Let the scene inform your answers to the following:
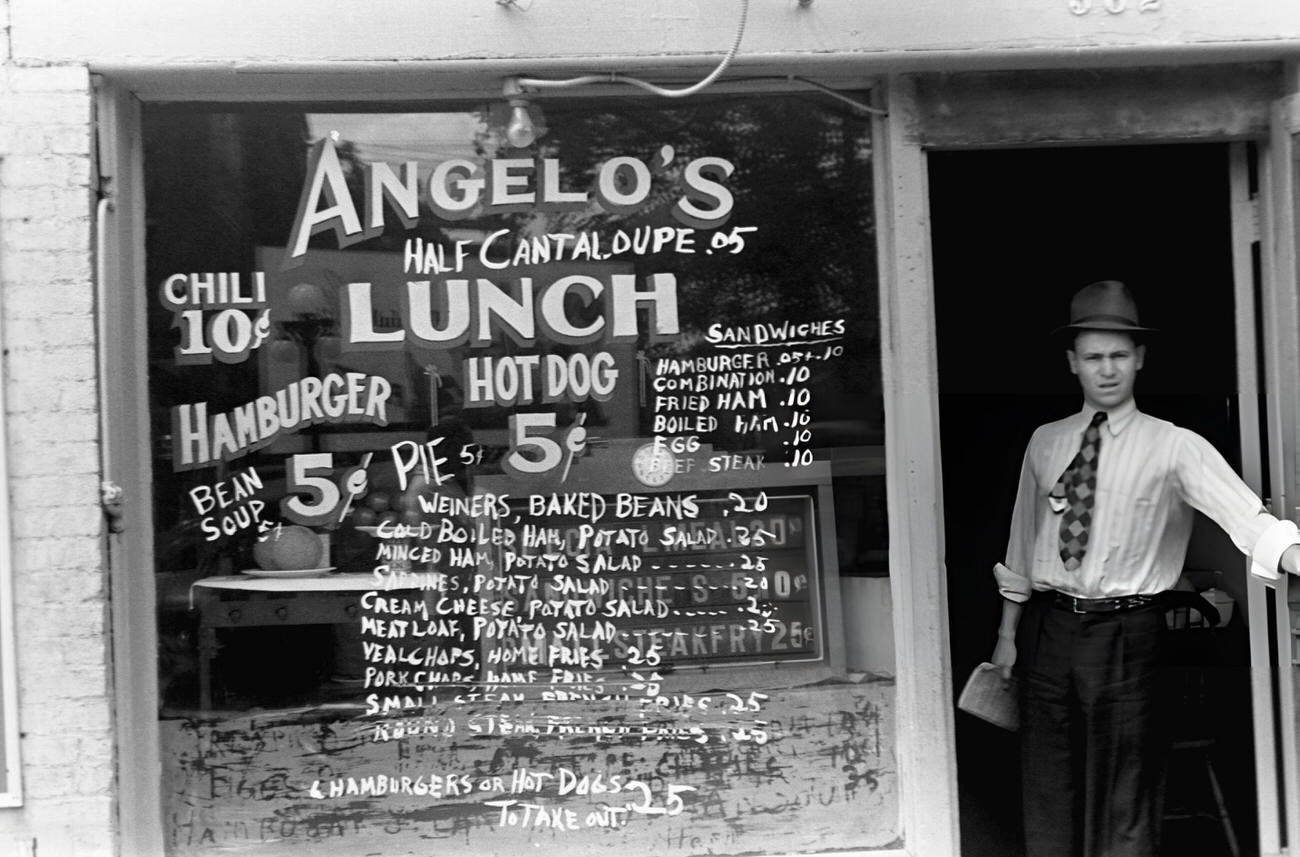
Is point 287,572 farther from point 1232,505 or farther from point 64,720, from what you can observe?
point 1232,505

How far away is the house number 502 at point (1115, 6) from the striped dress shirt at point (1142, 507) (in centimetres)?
131


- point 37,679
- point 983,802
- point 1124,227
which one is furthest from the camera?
point 1124,227

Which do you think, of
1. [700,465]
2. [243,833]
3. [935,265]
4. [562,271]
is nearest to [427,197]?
[562,271]

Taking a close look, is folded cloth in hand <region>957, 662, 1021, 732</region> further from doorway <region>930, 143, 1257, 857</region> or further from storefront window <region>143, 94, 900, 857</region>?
doorway <region>930, 143, 1257, 857</region>

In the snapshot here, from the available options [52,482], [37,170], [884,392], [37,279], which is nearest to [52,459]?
[52,482]

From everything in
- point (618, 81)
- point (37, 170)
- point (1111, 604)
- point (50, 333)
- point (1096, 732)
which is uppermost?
point (618, 81)

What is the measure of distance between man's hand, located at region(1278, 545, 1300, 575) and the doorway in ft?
3.13

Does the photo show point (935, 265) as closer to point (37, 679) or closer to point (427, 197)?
point (427, 197)

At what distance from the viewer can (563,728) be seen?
15.6ft

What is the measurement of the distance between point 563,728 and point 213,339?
5.89ft

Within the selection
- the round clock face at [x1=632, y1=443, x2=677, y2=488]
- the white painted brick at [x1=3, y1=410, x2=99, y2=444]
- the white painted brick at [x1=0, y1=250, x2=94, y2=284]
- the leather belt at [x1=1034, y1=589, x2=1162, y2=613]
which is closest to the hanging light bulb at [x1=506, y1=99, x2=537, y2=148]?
the round clock face at [x1=632, y1=443, x2=677, y2=488]

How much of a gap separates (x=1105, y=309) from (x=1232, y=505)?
78 cm

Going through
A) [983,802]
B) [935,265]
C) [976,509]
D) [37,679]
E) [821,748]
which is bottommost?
[983,802]

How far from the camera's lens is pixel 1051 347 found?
245 inches
